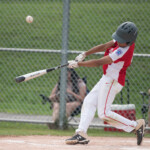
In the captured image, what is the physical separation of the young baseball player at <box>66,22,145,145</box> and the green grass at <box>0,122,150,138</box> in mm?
1032

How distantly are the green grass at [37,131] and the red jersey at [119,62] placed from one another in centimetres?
153

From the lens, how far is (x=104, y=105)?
5387 mm

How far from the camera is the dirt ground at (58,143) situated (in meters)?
5.00

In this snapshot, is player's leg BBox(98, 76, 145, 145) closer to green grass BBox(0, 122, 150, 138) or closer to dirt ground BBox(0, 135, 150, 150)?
dirt ground BBox(0, 135, 150, 150)

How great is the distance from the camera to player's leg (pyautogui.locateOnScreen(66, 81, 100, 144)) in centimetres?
538

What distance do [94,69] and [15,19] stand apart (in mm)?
4989

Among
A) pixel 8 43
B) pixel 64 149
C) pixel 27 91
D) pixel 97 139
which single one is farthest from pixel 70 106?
pixel 8 43

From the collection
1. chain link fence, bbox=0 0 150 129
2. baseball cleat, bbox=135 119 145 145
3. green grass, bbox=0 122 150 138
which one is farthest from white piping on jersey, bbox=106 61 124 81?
chain link fence, bbox=0 0 150 129

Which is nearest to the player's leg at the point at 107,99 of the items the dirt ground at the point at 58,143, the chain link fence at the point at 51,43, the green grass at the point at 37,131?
the dirt ground at the point at 58,143

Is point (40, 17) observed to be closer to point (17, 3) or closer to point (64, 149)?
point (17, 3)

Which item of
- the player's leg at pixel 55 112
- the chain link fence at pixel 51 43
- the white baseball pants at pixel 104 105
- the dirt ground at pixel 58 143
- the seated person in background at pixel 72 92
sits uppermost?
the chain link fence at pixel 51 43

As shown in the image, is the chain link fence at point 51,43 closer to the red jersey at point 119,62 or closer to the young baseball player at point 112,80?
the young baseball player at point 112,80

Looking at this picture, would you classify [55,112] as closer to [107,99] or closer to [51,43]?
[107,99]

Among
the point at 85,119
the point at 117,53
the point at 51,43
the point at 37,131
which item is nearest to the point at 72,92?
the point at 37,131
